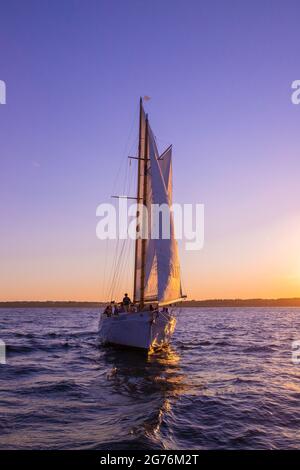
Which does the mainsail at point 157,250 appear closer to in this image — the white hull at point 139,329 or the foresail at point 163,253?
the foresail at point 163,253

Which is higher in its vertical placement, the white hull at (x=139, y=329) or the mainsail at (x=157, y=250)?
the mainsail at (x=157, y=250)

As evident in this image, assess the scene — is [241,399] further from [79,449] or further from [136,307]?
[136,307]

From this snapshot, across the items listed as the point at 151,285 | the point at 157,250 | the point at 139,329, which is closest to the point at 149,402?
the point at 139,329

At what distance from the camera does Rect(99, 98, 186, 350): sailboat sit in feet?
87.9

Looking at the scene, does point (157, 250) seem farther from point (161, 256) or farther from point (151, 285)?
point (151, 285)

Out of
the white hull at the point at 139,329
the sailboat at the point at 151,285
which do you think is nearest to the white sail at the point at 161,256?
the sailboat at the point at 151,285

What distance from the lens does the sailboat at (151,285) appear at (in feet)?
87.9

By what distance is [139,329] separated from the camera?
27281mm

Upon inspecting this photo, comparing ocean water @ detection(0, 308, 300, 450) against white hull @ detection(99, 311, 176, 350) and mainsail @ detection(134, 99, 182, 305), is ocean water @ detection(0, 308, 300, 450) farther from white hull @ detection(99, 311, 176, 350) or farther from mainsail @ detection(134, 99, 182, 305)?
mainsail @ detection(134, 99, 182, 305)

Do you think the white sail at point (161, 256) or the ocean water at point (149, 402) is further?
the white sail at point (161, 256)

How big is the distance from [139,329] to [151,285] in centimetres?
379

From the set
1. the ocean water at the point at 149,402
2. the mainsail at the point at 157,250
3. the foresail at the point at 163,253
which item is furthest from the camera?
the mainsail at the point at 157,250
